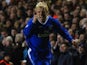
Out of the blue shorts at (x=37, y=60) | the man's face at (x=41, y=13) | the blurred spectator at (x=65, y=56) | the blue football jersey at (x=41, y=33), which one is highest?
the man's face at (x=41, y=13)

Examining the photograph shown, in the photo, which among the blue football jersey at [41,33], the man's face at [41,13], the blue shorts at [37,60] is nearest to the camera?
the man's face at [41,13]

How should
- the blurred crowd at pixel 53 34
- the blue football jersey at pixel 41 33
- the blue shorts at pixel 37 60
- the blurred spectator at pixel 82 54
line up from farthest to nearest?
the blurred crowd at pixel 53 34
the blurred spectator at pixel 82 54
the blue shorts at pixel 37 60
the blue football jersey at pixel 41 33

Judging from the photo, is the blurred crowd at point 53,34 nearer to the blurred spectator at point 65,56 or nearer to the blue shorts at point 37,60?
the blurred spectator at point 65,56

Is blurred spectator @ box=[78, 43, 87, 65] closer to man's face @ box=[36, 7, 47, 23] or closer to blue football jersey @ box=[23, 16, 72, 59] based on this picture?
blue football jersey @ box=[23, 16, 72, 59]

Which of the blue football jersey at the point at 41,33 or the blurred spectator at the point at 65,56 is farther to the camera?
the blurred spectator at the point at 65,56

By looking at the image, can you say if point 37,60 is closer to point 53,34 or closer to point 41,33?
point 41,33

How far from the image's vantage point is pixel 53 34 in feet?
32.7

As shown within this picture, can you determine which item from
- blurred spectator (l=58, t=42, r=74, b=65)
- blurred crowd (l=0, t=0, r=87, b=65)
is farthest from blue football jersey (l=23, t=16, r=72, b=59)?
blurred spectator (l=58, t=42, r=74, b=65)

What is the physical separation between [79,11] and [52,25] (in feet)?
15.8

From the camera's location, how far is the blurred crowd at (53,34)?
9547 mm

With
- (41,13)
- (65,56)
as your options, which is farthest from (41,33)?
(65,56)

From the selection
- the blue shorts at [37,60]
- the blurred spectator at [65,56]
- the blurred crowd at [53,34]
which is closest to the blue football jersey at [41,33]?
the blue shorts at [37,60]

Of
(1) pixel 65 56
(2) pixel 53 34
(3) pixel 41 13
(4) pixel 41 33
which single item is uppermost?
(3) pixel 41 13

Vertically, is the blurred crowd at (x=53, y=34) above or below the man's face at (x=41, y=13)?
below
